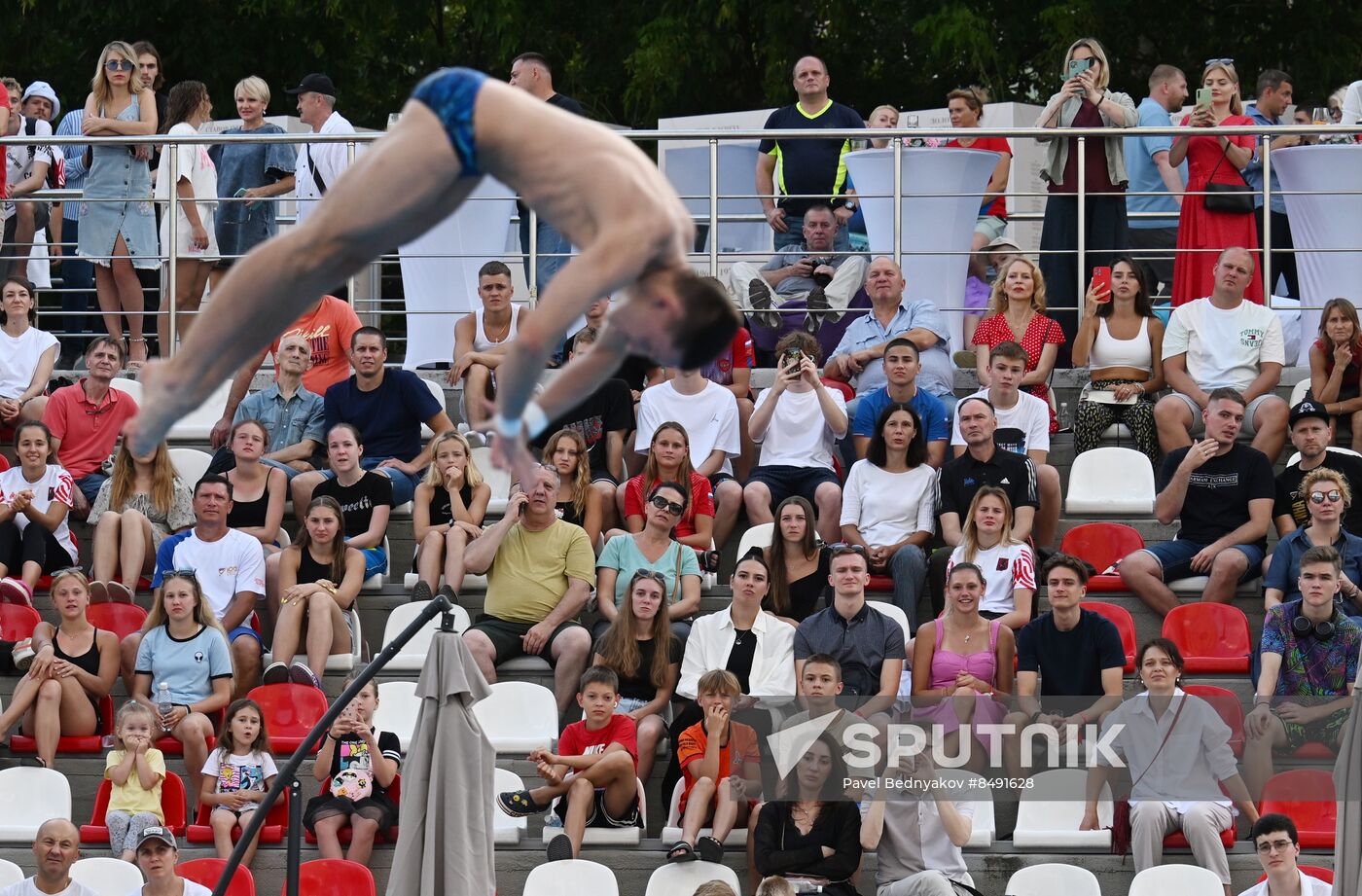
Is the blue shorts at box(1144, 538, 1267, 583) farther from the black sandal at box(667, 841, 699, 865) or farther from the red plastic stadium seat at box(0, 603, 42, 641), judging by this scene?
the red plastic stadium seat at box(0, 603, 42, 641)

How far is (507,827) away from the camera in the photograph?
8727 mm

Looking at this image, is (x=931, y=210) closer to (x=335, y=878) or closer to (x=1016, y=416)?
(x=1016, y=416)

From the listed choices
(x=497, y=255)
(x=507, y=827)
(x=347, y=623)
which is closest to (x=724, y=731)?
(x=507, y=827)

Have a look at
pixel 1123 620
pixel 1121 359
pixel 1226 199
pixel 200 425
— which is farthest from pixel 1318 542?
pixel 200 425

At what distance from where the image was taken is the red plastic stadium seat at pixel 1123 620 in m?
9.18

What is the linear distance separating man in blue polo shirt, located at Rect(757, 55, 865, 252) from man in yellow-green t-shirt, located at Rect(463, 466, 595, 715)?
2512 millimetres

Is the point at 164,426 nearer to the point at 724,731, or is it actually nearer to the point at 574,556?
the point at 724,731

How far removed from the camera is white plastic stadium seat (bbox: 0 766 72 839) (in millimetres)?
8891

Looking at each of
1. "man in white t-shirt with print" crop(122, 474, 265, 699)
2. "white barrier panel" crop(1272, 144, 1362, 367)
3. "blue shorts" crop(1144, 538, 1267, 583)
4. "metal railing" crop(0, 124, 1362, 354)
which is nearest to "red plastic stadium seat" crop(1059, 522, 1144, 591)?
"blue shorts" crop(1144, 538, 1267, 583)

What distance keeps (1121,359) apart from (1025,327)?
0.50m

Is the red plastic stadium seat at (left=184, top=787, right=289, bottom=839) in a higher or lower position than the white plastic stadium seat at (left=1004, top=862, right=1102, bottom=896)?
higher

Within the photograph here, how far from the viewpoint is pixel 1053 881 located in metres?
8.22

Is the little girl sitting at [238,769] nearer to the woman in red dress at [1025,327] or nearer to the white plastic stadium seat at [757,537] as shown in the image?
the white plastic stadium seat at [757,537]

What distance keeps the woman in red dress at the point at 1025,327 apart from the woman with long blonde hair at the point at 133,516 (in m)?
3.96
